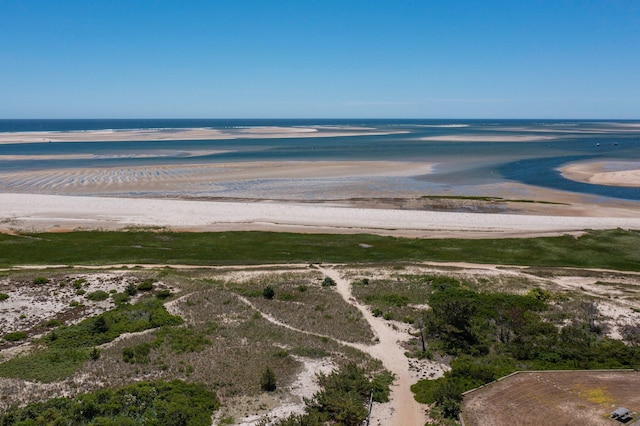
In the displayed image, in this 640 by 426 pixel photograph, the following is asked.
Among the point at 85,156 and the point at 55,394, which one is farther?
the point at 85,156

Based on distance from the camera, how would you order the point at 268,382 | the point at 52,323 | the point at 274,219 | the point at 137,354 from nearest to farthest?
the point at 268,382, the point at 137,354, the point at 52,323, the point at 274,219

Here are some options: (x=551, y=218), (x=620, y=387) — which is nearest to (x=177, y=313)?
(x=620, y=387)

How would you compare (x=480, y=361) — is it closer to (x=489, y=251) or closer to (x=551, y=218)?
(x=489, y=251)

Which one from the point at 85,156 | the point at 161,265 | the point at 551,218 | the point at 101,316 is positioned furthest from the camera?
the point at 85,156

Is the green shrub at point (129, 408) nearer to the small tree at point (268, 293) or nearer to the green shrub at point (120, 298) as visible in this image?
the green shrub at point (120, 298)

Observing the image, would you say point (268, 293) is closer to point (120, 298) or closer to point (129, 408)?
point (120, 298)

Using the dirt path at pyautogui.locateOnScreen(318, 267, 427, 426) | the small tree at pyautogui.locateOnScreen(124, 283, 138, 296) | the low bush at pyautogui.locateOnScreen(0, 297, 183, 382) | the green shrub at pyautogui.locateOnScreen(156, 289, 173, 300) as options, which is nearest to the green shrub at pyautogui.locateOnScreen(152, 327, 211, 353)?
the low bush at pyautogui.locateOnScreen(0, 297, 183, 382)

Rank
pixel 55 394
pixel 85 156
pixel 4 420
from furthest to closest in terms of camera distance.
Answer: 1. pixel 85 156
2. pixel 55 394
3. pixel 4 420

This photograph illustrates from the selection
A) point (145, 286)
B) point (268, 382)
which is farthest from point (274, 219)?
point (268, 382)
